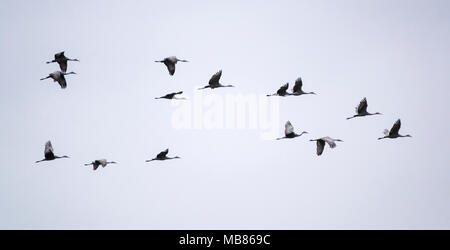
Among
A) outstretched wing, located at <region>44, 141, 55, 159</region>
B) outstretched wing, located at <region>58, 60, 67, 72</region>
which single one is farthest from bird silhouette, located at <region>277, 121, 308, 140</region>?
outstretched wing, located at <region>44, 141, 55, 159</region>

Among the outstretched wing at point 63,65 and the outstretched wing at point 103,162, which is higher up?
the outstretched wing at point 63,65

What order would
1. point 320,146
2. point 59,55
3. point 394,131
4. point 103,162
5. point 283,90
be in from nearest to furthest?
point 320,146 < point 283,90 < point 59,55 < point 394,131 < point 103,162

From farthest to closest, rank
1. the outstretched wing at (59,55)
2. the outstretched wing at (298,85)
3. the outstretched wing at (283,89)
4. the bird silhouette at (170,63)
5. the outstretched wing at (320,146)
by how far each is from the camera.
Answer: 1. the outstretched wing at (59,55)
2. the outstretched wing at (298,85)
3. the outstretched wing at (283,89)
4. the bird silhouette at (170,63)
5. the outstretched wing at (320,146)

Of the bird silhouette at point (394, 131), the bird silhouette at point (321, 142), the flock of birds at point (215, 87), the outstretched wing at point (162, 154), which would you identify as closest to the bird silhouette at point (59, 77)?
the flock of birds at point (215, 87)

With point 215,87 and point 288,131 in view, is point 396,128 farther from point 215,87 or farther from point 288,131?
point 215,87

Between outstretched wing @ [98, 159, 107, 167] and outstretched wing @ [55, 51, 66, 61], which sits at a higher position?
outstretched wing @ [55, 51, 66, 61]

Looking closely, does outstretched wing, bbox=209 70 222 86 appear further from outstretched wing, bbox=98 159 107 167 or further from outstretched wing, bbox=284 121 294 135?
outstretched wing, bbox=98 159 107 167

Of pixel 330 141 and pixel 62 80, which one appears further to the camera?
pixel 62 80

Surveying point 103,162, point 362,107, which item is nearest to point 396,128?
point 362,107

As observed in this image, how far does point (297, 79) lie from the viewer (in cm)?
6594

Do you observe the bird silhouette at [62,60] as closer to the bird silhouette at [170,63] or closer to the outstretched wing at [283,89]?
the bird silhouette at [170,63]
